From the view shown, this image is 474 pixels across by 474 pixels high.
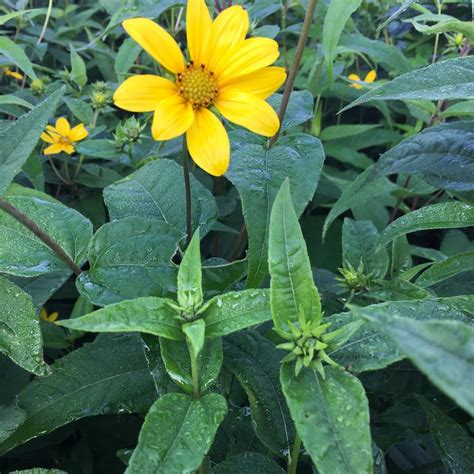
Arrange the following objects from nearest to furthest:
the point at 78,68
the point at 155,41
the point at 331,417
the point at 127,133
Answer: the point at 331,417 < the point at 155,41 < the point at 127,133 < the point at 78,68

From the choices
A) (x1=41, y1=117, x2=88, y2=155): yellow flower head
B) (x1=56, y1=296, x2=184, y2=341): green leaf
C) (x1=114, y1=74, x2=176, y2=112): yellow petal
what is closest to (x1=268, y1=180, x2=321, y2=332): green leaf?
(x1=56, y1=296, x2=184, y2=341): green leaf

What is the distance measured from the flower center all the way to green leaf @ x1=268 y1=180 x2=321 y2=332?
0.27 meters

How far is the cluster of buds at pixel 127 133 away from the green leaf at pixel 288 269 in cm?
66

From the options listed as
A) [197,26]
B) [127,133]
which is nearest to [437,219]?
[197,26]

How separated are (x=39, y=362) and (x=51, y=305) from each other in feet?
1.81

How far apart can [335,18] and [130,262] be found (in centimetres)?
47

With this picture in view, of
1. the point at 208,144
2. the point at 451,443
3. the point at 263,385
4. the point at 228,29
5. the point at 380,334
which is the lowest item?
the point at 451,443

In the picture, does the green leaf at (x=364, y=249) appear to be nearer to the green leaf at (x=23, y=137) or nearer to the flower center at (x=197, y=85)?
the flower center at (x=197, y=85)

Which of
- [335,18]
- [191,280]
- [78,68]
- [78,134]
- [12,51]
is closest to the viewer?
[191,280]

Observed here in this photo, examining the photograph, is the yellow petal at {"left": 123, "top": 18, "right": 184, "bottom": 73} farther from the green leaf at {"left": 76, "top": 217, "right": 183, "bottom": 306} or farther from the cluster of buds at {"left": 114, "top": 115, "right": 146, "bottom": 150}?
the cluster of buds at {"left": 114, "top": 115, "right": 146, "bottom": 150}

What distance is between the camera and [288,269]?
58cm

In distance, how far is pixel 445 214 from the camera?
31.5 inches

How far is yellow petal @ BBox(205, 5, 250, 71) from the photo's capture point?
75 centimetres

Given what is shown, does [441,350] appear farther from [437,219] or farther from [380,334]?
[437,219]
